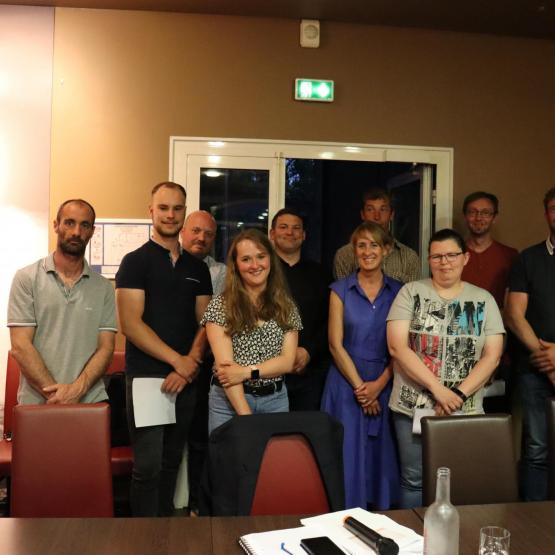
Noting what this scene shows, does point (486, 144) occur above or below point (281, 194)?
above

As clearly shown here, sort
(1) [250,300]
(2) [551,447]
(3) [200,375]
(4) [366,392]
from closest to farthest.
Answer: (2) [551,447] → (1) [250,300] → (4) [366,392] → (3) [200,375]

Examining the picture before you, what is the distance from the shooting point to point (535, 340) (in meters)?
3.15

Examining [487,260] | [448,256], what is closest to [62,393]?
[448,256]

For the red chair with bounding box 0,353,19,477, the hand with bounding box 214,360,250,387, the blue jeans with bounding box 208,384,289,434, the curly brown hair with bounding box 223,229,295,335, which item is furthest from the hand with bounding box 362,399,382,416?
the red chair with bounding box 0,353,19,477

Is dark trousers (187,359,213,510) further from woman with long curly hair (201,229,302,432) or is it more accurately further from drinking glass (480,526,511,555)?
drinking glass (480,526,511,555)

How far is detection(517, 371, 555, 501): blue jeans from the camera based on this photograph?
10.4 ft

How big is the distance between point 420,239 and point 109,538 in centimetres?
336

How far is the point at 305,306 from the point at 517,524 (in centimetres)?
185

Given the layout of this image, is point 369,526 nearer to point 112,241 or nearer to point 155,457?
point 155,457

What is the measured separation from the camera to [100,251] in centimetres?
397

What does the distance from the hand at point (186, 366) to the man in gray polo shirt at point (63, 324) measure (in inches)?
13.1

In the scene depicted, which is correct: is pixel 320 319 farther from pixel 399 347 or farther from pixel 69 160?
pixel 69 160

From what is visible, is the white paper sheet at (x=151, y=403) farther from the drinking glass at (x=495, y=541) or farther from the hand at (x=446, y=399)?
the drinking glass at (x=495, y=541)

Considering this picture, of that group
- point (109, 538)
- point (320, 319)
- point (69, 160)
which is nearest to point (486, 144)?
point (320, 319)
